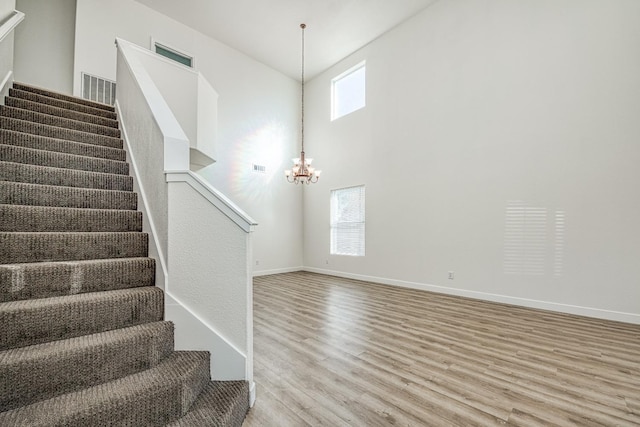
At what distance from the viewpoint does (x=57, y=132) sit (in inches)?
111

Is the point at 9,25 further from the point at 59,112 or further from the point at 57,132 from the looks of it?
the point at 57,132

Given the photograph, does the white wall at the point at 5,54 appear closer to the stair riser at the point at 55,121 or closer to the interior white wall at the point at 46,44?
the stair riser at the point at 55,121

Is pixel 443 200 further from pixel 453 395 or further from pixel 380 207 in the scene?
pixel 453 395

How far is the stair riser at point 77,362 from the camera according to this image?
1.24 m

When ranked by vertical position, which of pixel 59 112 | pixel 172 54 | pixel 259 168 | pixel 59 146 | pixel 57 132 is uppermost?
pixel 172 54

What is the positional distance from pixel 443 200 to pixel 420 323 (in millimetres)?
2514

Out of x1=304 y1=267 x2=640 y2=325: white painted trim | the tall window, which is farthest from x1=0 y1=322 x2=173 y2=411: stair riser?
the tall window

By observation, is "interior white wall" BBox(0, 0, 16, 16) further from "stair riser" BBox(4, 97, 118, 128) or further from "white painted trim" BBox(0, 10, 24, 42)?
"stair riser" BBox(4, 97, 118, 128)

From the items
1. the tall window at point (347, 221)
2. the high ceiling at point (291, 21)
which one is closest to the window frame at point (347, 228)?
the tall window at point (347, 221)

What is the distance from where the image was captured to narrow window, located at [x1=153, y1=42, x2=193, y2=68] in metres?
5.86

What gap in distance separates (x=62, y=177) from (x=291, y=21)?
5.35 metres

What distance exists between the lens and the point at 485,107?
4.71 meters

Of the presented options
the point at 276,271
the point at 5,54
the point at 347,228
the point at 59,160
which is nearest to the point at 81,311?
the point at 59,160

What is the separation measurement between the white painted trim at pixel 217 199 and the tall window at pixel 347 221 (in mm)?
5020
